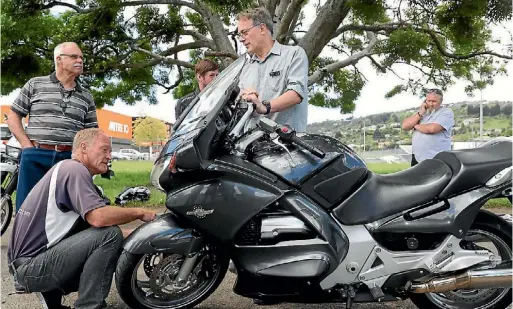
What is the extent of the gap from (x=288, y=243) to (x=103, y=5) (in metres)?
6.56

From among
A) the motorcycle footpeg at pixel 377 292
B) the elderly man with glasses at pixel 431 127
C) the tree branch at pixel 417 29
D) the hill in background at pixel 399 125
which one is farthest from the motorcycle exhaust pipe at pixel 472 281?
the tree branch at pixel 417 29

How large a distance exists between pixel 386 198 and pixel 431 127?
2826 mm

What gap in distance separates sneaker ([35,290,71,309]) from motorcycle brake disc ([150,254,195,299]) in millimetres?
541

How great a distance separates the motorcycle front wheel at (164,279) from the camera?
7.90ft

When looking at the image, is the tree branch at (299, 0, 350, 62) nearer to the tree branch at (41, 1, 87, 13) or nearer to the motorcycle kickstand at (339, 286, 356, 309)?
the tree branch at (41, 1, 87, 13)

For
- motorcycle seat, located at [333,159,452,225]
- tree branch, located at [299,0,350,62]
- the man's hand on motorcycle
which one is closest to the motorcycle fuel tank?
motorcycle seat, located at [333,159,452,225]

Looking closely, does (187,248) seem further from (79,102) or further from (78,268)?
(79,102)

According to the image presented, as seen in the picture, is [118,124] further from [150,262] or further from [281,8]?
[150,262]

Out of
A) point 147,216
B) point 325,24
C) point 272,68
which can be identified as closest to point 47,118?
point 147,216

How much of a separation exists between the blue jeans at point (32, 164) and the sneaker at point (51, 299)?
1.25 m

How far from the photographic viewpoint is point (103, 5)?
24.6ft

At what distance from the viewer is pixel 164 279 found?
2.43 m

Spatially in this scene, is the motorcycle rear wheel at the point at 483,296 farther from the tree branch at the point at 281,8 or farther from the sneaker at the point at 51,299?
the tree branch at the point at 281,8

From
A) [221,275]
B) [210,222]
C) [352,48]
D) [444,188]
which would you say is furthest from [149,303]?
[352,48]
